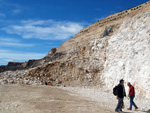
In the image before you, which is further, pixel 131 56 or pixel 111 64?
pixel 111 64

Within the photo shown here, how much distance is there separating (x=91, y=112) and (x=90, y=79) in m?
11.7

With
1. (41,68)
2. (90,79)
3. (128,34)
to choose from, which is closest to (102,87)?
(90,79)

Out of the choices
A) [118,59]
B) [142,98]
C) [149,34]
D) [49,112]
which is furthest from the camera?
[118,59]

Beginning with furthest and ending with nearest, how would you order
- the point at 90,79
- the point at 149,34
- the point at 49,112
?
the point at 90,79, the point at 149,34, the point at 49,112

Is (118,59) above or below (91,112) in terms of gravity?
above

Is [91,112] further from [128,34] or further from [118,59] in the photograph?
[128,34]

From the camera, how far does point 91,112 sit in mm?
6445

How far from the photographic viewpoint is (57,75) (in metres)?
20.9

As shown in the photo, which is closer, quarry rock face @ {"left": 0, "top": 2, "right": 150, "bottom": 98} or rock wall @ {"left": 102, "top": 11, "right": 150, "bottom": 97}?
rock wall @ {"left": 102, "top": 11, "right": 150, "bottom": 97}

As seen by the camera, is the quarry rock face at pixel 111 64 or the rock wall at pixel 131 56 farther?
the quarry rock face at pixel 111 64

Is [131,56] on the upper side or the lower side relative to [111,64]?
upper

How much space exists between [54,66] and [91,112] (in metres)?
15.9

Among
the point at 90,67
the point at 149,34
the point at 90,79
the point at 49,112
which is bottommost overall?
the point at 49,112

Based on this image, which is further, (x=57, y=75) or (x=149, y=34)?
(x=57, y=75)
